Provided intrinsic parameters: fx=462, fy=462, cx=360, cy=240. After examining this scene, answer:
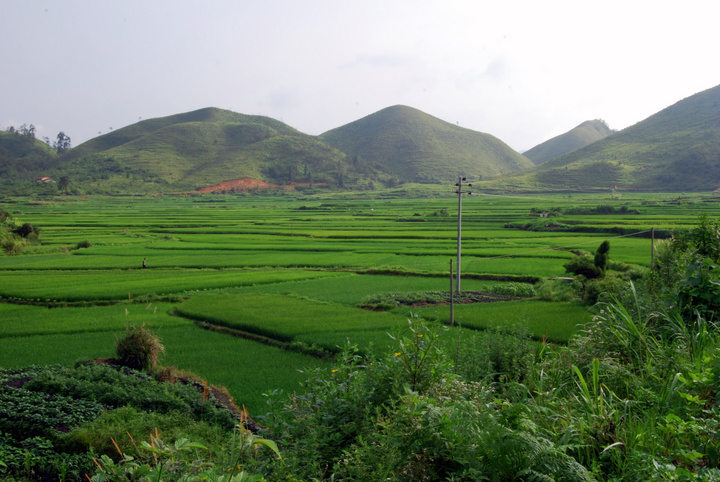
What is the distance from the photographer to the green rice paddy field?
49.5 feet

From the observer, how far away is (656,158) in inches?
5010

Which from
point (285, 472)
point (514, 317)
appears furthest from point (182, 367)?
point (514, 317)

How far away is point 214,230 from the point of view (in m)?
52.2

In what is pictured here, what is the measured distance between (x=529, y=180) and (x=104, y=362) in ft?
454

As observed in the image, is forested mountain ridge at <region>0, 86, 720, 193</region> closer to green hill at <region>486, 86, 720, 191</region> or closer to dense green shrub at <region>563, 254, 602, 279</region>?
green hill at <region>486, 86, 720, 191</region>

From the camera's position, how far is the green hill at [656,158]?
4446 inches

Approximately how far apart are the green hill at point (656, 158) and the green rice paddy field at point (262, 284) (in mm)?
67088

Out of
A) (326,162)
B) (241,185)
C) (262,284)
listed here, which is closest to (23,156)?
(241,185)

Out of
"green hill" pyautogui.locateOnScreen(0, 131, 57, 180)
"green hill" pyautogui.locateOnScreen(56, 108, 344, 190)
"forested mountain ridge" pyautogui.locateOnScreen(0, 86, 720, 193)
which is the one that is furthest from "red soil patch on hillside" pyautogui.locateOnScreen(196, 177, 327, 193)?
"green hill" pyautogui.locateOnScreen(0, 131, 57, 180)

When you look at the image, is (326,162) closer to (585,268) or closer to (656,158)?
(656,158)

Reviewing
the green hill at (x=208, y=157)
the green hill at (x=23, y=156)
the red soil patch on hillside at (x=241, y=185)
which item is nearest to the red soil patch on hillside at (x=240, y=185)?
the red soil patch on hillside at (x=241, y=185)

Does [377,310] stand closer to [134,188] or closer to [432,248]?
[432,248]

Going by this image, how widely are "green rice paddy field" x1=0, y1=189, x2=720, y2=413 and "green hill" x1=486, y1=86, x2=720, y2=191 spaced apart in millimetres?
67088

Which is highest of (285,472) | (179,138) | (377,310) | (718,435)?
(179,138)
